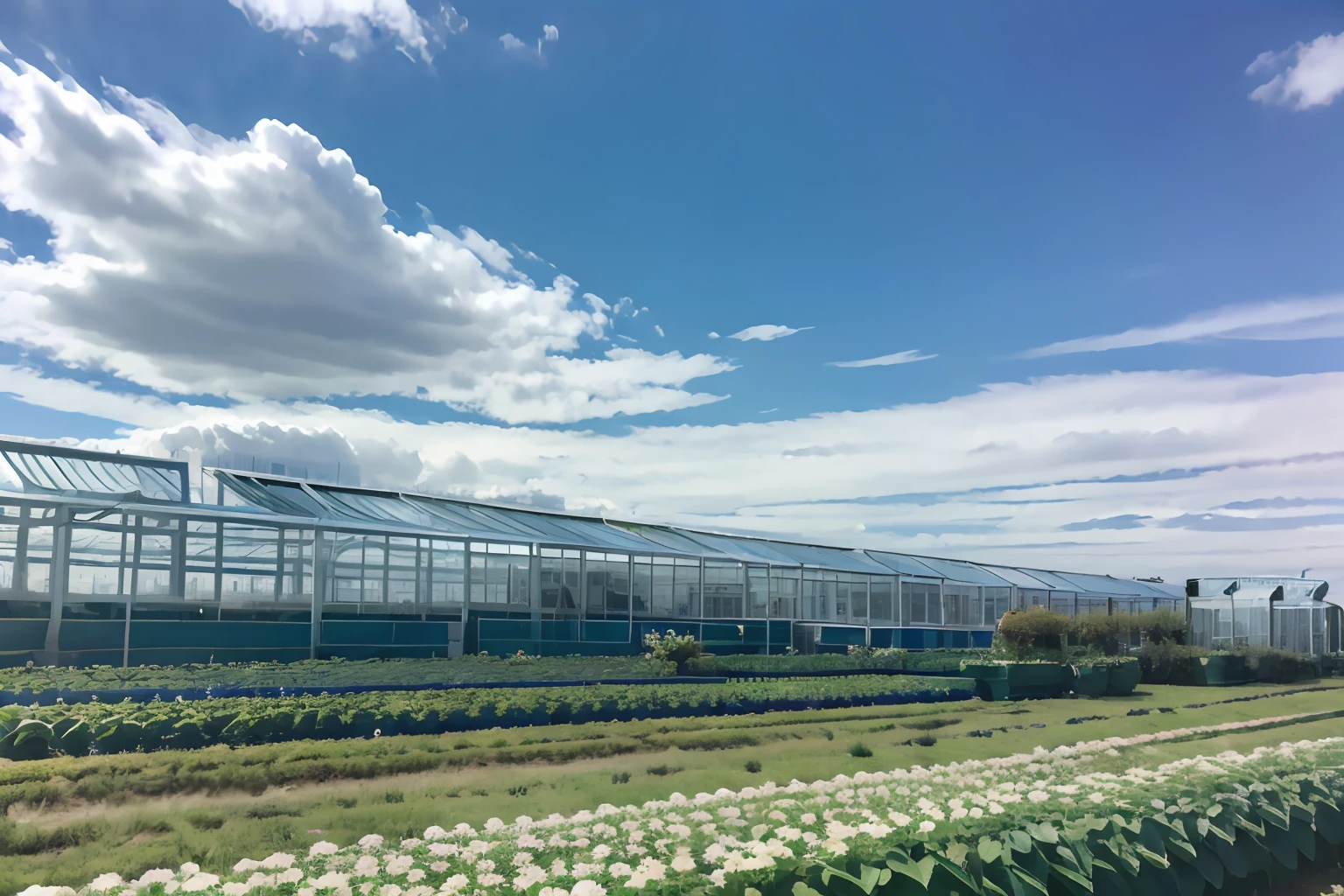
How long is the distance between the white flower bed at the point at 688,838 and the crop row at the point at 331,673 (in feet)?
34.3

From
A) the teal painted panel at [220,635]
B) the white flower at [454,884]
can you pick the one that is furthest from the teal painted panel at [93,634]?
the white flower at [454,884]

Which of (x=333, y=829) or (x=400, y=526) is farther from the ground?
(x=400, y=526)

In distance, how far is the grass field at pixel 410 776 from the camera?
19.4 ft

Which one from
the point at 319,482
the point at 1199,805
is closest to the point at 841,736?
the point at 1199,805

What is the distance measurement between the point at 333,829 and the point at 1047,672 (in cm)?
1665

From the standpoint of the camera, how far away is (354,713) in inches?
423

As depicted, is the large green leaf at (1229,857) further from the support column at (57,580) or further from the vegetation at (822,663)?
the support column at (57,580)

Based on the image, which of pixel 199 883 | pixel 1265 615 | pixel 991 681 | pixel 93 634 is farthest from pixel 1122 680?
pixel 93 634

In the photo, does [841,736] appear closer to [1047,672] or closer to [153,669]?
[1047,672]

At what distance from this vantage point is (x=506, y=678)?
1638 centimetres

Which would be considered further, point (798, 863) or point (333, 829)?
point (333, 829)

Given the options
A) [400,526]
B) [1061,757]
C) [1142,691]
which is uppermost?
[400,526]

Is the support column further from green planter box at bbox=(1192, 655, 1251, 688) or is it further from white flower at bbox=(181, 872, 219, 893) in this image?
green planter box at bbox=(1192, 655, 1251, 688)

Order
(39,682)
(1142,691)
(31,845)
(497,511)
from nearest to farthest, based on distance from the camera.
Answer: (31,845)
(39,682)
(1142,691)
(497,511)
